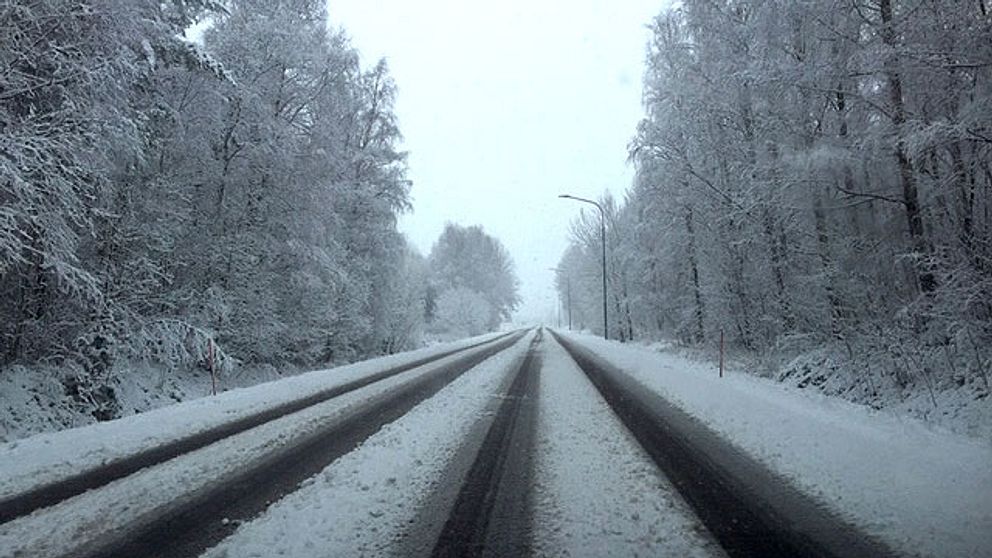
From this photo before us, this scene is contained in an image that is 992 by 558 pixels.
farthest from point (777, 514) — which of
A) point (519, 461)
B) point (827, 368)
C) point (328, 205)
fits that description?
point (328, 205)

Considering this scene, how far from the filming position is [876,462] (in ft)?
17.1

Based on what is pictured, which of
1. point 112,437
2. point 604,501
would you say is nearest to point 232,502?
point 604,501

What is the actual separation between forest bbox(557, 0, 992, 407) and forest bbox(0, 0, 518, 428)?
1088 centimetres

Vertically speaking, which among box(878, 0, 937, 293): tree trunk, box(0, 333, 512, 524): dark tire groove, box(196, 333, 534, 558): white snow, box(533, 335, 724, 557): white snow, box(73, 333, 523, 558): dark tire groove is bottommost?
box(0, 333, 512, 524): dark tire groove

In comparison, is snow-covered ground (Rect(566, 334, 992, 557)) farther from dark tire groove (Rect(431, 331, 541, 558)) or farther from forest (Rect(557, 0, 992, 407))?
dark tire groove (Rect(431, 331, 541, 558))

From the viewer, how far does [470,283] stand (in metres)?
→ 71.2

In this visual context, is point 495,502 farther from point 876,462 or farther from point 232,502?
point 876,462

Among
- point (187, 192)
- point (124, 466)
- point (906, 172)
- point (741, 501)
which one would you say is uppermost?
point (187, 192)

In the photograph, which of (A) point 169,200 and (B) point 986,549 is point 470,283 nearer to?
(A) point 169,200

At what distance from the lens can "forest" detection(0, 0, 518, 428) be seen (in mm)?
7828

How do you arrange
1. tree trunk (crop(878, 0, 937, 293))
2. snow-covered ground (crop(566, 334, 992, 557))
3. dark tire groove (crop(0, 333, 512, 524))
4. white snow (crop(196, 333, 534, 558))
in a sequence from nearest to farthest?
white snow (crop(196, 333, 534, 558))
snow-covered ground (crop(566, 334, 992, 557))
dark tire groove (crop(0, 333, 512, 524))
tree trunk (crop(878, 0, 937, 293))

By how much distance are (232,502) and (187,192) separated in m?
10.1

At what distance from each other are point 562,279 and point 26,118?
69.2 m

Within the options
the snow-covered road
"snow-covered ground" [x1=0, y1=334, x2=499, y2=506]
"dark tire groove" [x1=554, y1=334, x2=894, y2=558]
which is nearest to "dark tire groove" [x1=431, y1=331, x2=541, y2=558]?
the snow-covered road
